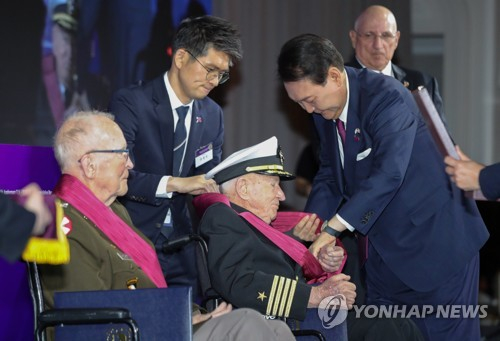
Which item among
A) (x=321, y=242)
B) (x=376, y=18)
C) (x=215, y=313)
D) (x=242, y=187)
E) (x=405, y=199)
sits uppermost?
(x=376, y=18)

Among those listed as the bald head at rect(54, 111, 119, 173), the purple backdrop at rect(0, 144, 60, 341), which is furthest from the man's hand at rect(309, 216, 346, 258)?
the purple backdrop at rect(0, 144, 60, 341)

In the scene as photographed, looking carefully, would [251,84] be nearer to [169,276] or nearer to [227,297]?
[169,276]

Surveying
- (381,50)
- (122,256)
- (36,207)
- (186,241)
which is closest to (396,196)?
(186,241)

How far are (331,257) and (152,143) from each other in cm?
95

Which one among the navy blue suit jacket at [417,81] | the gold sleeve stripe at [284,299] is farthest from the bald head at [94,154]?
the navy blue suit jacket at [417,81]

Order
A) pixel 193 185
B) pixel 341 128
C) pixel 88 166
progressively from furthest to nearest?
pixel 341 128 < pixel 193 185 < pixel 88 166

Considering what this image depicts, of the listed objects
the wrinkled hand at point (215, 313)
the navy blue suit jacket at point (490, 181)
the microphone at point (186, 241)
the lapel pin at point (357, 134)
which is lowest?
the wrinkled hand at point (215, 313)

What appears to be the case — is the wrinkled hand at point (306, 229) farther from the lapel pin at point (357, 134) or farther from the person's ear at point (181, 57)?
the person's ear at point (181, 57)

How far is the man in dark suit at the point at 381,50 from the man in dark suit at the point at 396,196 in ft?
3.35

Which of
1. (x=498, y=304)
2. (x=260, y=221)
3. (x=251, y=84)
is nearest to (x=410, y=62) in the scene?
(x=251, y=84)

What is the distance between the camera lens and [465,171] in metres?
3.14

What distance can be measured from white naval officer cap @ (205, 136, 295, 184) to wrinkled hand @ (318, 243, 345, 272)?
32 centimetres

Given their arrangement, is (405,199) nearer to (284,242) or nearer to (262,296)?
(284,242)

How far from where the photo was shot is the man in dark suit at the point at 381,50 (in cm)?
472
